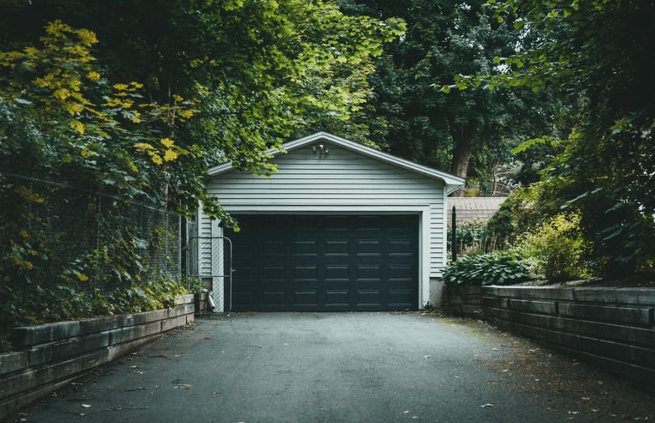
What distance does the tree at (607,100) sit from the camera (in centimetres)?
616

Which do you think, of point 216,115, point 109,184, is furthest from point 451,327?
point 109,184

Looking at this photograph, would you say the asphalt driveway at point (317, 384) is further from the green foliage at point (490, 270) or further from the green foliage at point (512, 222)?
the green foliage at point (512, 222)

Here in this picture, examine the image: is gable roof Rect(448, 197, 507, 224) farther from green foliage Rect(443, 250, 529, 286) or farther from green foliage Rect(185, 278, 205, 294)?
green foliage Rect(185, 278, 205, 294)

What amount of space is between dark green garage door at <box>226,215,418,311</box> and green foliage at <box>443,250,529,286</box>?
6.20 ft

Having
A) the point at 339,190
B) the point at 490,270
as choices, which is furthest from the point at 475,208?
the point at 490,270

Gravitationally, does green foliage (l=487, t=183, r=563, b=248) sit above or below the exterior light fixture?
below

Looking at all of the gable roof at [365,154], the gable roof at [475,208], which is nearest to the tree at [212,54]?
the gable roof at [365,154]

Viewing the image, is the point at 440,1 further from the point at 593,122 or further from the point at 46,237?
the point at 46,237

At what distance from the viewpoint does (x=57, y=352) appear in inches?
246

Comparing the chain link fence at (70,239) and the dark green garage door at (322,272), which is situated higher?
the chain link fence at (70,239)

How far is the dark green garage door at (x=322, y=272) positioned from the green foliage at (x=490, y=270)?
189cm

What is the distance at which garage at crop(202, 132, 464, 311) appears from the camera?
57.1ft

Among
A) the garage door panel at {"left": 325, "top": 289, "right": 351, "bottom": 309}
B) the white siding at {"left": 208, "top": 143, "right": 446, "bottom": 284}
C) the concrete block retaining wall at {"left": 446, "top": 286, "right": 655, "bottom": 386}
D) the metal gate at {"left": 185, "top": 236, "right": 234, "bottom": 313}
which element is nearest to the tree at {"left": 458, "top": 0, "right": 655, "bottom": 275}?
the concrete block retaining wall at {"left": 446, "top": 286, "right": 655, "bottom": 386}

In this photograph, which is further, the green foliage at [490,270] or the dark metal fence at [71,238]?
the green foliage at [490,270]
